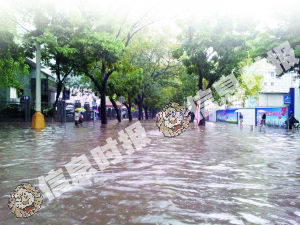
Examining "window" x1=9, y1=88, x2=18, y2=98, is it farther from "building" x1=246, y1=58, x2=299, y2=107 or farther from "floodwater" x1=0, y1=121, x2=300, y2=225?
"building" x1=246, y1=58, x2=299, y2=107

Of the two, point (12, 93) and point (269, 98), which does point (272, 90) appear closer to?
point (269, 98)

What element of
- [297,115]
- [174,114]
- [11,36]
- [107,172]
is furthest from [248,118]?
[107,172]

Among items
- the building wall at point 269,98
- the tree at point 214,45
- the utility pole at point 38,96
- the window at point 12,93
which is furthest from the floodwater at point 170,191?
the building wall at point 269,98

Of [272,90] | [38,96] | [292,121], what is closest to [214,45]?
[292,121]

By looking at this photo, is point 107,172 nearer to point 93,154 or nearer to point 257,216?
point 93,154

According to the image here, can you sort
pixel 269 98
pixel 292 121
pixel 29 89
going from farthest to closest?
pixel 269 98
pixel 29 89
pixel 292 121

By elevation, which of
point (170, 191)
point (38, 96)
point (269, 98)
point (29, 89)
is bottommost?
point (170, 191)

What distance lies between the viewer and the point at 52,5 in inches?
929

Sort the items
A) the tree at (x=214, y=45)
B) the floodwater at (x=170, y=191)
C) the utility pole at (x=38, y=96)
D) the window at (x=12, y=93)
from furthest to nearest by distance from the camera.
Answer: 1. the window at (x=12, y=93)
2. the tree at (x=214, y=45)
3. the utility pole at (x=38, y=96)
4. the floodwater at (x=170, y=191)

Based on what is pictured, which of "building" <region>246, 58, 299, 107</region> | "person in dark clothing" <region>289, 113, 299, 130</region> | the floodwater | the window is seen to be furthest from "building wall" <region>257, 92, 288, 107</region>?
the floodwater

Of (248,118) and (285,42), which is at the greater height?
(285,42)

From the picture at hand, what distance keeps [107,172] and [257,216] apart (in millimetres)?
3472

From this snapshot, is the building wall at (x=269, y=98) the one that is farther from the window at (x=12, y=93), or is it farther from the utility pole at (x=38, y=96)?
the utility pole at (x=38, y=96)

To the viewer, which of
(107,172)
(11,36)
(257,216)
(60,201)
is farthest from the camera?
(11,36)
